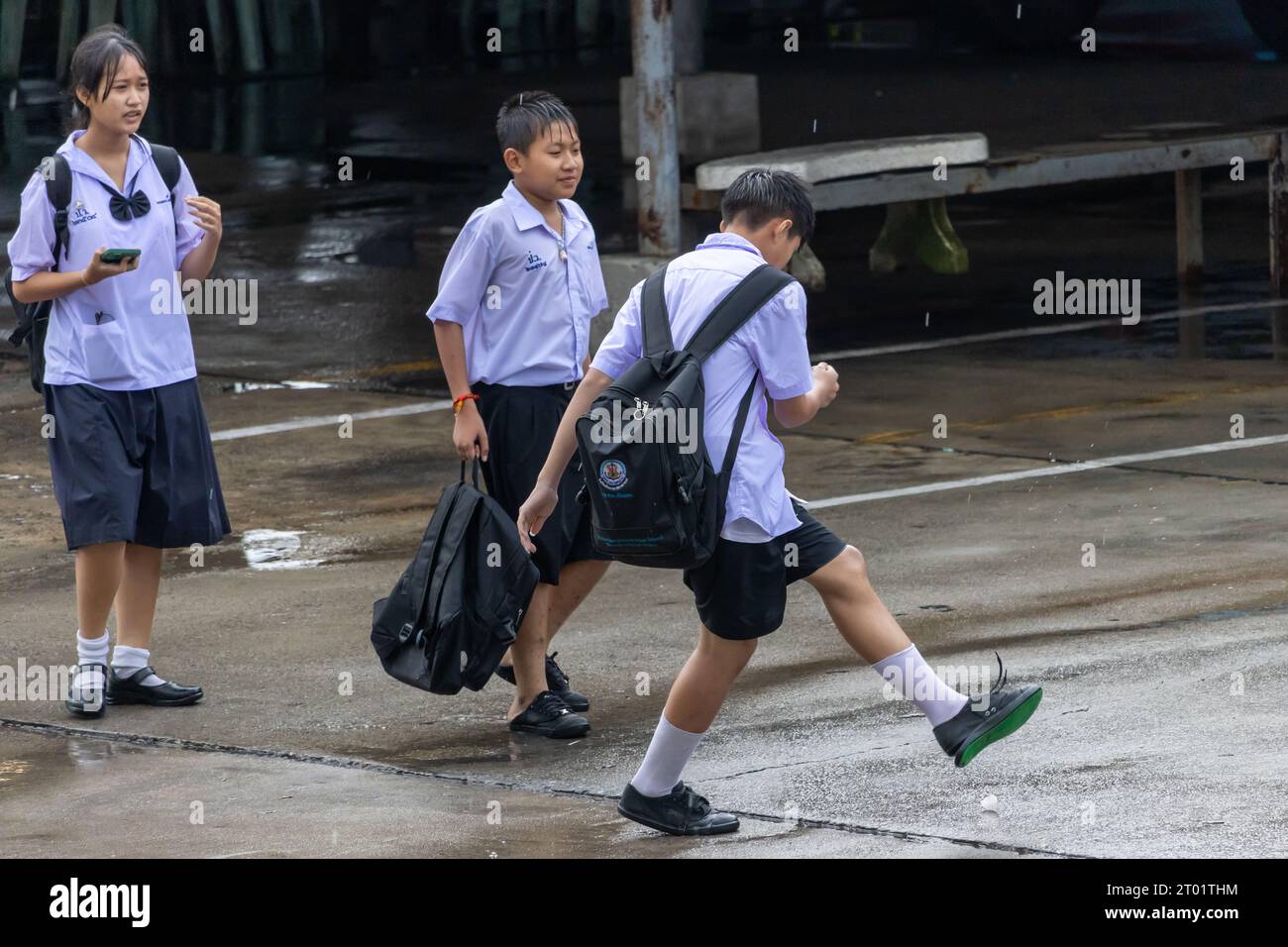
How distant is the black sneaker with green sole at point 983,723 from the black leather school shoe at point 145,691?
2494 mm

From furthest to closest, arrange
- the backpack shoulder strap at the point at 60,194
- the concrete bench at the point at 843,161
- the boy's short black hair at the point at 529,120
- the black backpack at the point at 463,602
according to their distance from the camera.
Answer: the concrete bench at the point at 843,161 < the backpack shoulder strap at the point at 60,194 < the boy's short black hair at the point at 529,120 < the black backpack at the point at 463,602

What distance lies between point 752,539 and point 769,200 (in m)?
0.82

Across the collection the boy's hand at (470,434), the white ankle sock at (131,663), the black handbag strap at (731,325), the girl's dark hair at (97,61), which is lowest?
the white ankle sock at (131,663)

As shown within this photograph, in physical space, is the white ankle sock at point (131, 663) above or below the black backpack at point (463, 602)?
below

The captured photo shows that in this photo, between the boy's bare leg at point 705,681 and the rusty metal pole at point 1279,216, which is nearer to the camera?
the boy's bare leg at point 705,681

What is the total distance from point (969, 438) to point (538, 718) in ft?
15.3

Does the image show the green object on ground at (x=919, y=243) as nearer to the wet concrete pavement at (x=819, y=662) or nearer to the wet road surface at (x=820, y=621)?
the wet road surface at (x=820, y=621)

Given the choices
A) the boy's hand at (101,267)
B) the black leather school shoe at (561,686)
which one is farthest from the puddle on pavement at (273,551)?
the boy's hand at (101,267)

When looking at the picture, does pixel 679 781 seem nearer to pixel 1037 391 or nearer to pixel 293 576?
Answer: pixel 293 576

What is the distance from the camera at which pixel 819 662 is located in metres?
7.02

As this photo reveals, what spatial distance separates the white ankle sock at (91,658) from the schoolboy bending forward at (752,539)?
1.95 metres

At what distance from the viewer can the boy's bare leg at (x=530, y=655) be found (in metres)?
Result: 6.43

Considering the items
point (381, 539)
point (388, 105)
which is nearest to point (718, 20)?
point (388, 105)

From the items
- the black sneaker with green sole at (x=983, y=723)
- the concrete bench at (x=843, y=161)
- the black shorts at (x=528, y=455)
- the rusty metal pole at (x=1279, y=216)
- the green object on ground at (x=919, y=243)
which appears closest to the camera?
the black sneaker with green sole at (x=983, y=723)
